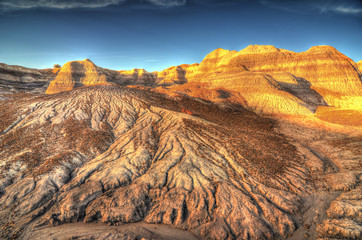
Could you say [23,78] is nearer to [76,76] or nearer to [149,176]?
[76,76]

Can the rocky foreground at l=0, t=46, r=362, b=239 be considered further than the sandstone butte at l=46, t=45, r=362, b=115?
No

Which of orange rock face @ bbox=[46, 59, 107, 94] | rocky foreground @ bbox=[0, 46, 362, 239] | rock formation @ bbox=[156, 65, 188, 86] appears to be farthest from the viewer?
rock formation @ bbox=[156, 65, 188, 86]

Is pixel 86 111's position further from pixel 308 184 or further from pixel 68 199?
pixel 308 184

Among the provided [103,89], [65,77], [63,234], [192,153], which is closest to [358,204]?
[192,153]

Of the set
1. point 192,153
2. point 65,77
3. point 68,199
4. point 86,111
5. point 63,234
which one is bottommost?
point 63,234

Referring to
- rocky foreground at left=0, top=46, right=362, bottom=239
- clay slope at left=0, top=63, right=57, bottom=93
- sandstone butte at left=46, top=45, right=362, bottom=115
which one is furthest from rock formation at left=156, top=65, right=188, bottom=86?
rocky foreground at left=0, top=46, right=362, bottom=239

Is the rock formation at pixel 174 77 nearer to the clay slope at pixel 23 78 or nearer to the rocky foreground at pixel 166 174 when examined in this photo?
the clay slope at pixel 23 78

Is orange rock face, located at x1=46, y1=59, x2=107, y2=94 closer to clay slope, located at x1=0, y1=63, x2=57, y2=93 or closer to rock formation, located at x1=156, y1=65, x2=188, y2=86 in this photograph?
clay slope, located at x1=0, y1=63, x2=57, y2=93

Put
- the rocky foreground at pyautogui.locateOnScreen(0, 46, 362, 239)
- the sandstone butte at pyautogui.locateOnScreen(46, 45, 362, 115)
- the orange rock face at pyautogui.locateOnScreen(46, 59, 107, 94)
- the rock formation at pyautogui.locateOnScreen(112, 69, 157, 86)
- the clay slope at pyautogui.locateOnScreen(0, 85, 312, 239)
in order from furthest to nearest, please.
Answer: the rock formation at pyautogui.locateOnScreen(112, 69, 157, 86) < the orange rock face at pyautogui.locateOnScreen(46, 59, 107, 94) < the sandstone butte at pyautogui.locateOnScreen(46, 45, 362, 115) < the clay slope at pyautogui.locateOnScreen(0, 85, 312, 239) < the rocky foreground at pyautogui.locateOnScreen(0, 46, 362, 239)
